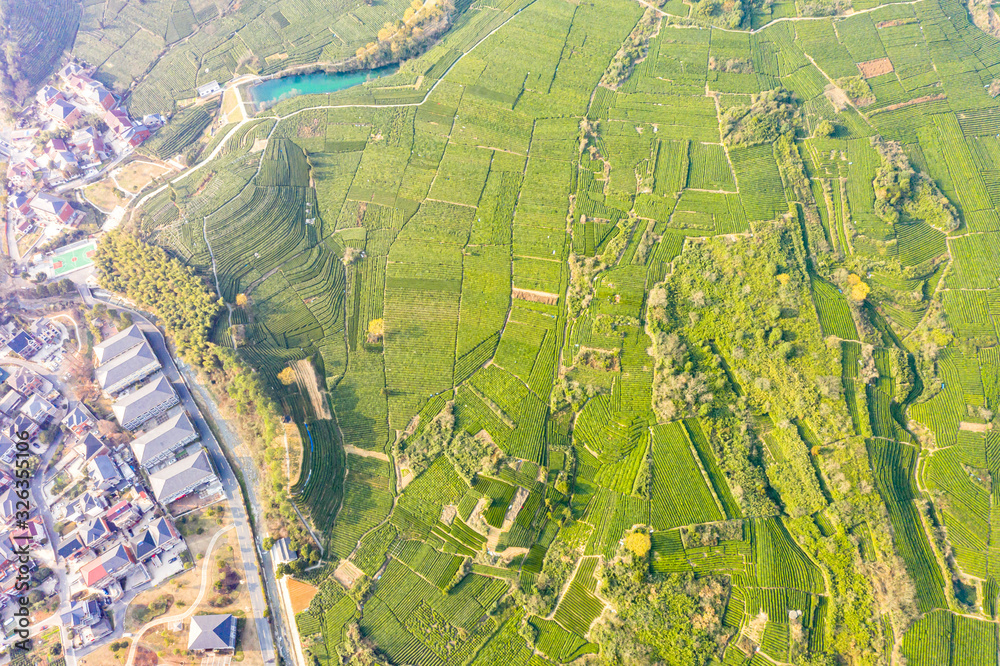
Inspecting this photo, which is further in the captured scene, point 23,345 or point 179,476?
point 23,345

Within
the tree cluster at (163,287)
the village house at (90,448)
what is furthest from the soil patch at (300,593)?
the tree cluster at (163,287)

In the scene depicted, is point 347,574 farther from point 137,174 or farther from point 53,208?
point 137,174

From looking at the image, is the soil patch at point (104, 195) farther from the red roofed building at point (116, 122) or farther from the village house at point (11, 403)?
the village house at point (11, 403)

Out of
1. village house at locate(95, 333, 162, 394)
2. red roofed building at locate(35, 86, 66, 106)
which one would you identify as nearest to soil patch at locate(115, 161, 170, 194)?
red roofed building at locate(35, 86, 66, 106)

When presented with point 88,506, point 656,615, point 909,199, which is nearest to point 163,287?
point 88,506

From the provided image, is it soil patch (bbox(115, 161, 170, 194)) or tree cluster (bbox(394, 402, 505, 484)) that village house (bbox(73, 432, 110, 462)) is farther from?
soil patch (bbox(115, 161, 170, 194))


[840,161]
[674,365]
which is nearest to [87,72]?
[674,365]
